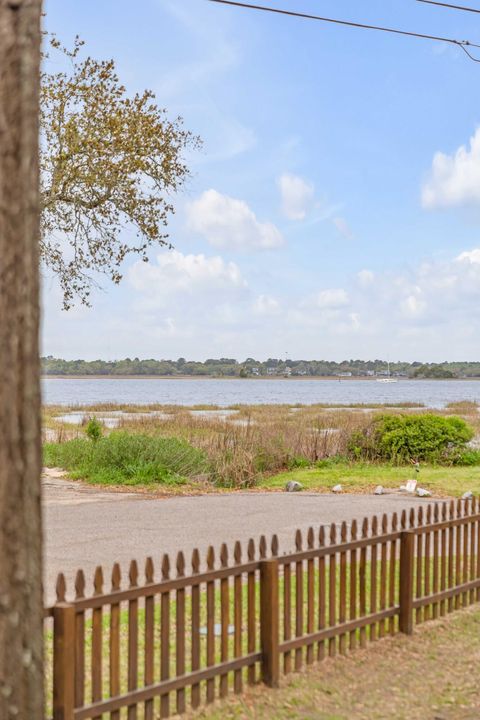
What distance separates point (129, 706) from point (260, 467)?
16.2 m

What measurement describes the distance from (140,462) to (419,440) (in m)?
7.43

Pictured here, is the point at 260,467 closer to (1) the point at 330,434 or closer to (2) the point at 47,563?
(1) the point at 330,434

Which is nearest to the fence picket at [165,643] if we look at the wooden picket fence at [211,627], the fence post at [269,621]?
the wooden picket fence at [211,627]

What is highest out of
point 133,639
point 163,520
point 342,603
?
point 133,639

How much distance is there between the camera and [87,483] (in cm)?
1973

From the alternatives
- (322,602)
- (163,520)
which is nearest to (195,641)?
(322,602)

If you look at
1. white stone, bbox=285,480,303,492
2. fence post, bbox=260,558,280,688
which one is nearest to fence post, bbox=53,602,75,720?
fence post, bbox=260,558,280,688

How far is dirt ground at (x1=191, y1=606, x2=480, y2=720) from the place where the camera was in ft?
19.9

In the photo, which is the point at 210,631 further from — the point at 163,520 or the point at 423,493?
the point at 423,493

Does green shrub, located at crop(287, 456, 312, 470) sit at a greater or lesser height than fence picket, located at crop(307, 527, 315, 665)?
lesser

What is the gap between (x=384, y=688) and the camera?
660cm

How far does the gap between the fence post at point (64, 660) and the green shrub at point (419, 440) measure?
59.0 feet

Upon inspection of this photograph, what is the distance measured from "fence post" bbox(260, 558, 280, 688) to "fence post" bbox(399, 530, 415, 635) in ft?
A: 6.04

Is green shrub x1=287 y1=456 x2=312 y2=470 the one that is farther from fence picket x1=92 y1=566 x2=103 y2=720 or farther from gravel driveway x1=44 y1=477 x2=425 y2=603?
fence picket x1=92 y1=566 x2=103 y2=720
